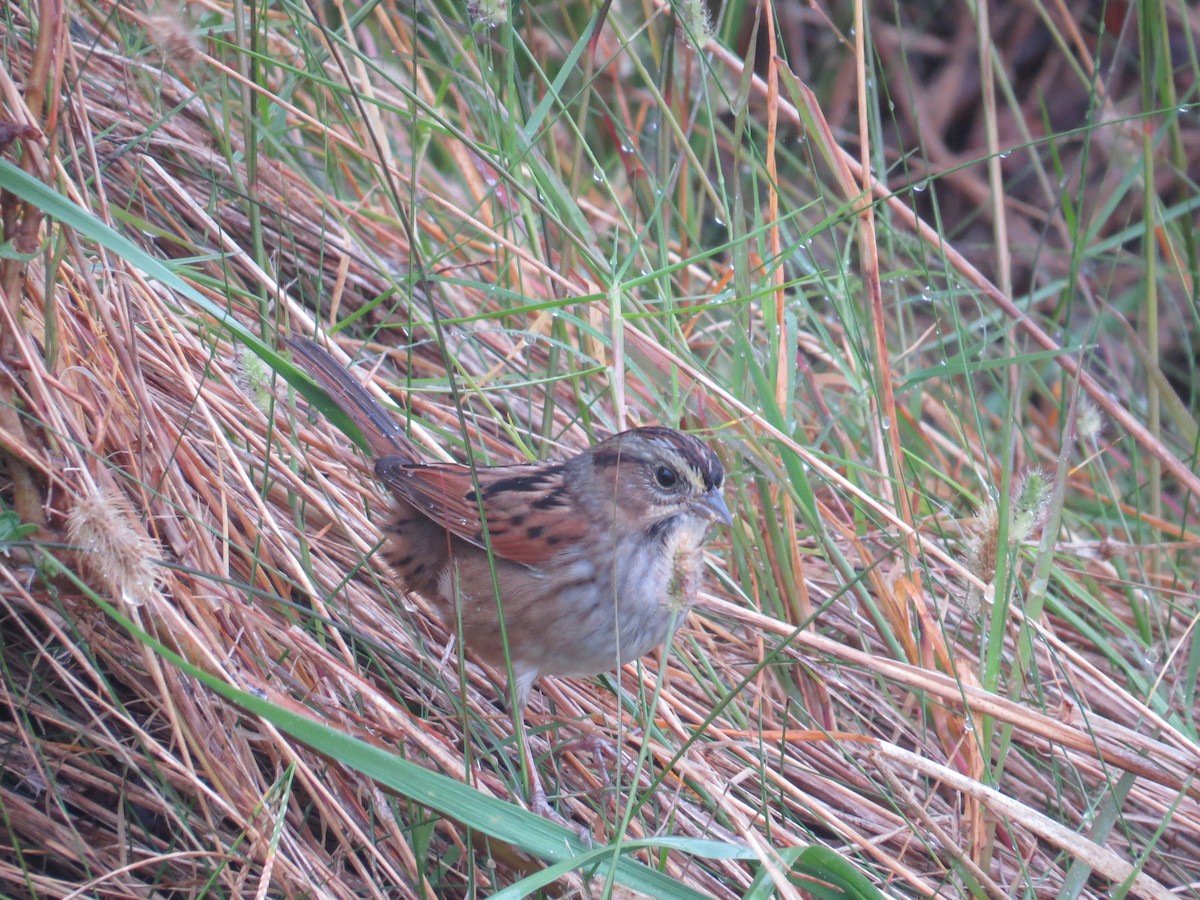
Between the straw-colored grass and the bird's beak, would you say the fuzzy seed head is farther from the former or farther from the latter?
the bird's beak

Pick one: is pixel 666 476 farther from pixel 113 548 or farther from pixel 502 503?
pixel 113 548

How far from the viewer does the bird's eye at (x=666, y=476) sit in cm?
281

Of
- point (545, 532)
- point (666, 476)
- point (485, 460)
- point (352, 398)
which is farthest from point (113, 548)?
point (485, 460)

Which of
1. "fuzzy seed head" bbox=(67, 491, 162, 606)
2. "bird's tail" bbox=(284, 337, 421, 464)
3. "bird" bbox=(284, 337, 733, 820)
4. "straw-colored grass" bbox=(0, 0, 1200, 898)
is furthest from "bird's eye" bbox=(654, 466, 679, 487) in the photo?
"fuzzy seed head" bbox=(67, 491, 162, 606)

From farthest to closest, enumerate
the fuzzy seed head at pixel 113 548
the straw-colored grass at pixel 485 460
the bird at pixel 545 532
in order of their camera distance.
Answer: the bird at pixel 545 532 < the straw-colored grass at pixel 485 460 < the fuzzy seed head at pixel 113 548

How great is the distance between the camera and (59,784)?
210 centimetres

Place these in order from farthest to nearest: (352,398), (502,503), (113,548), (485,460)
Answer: (485,460), (502,503), (352,398), (113,548)

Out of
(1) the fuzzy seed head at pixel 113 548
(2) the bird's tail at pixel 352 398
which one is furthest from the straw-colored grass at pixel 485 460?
(2) the bird's tail at pixel 352 398

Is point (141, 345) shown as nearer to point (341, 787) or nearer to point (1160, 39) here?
point (341, 787)

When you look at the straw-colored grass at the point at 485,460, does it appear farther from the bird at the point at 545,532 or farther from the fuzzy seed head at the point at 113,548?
the bird at the point at 545,532

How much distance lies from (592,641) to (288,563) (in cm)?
68

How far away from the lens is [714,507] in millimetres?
2832

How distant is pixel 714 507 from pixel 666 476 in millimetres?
134

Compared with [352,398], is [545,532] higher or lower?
lower
